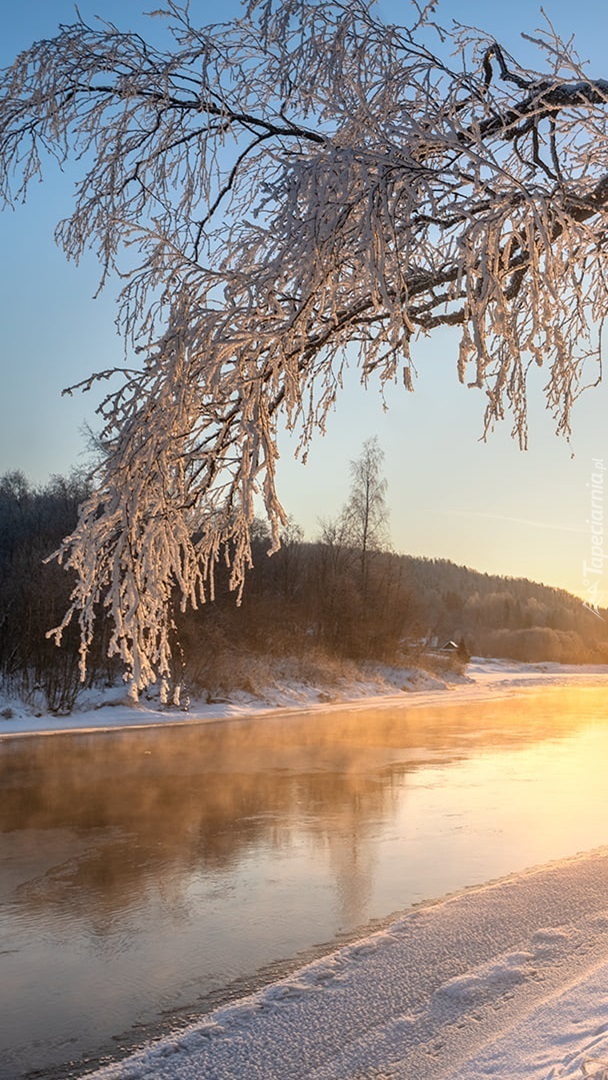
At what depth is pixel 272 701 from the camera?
28.8m

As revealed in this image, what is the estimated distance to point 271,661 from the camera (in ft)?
110

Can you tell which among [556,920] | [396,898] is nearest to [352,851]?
[396,898]

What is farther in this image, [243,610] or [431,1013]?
[243,610]

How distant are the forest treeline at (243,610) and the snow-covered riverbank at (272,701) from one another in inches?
30.6

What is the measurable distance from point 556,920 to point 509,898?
0.64m

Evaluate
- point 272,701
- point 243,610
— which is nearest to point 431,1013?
point 272,701

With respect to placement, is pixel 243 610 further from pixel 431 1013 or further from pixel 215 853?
pixel 431 1013

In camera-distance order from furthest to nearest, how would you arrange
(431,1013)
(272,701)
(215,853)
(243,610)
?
1. (243,610)
2. (272,701)
3. (215,853)
4. (431,1013)

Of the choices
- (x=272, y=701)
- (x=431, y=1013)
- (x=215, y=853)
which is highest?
(x=272, y=701)

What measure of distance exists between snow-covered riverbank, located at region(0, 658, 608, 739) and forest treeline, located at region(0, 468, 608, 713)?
0.78 m

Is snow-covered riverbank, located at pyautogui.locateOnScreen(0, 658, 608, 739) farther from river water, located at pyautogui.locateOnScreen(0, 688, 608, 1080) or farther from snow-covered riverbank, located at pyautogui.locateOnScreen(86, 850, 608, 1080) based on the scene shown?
snow-covered riverbank, located at pyautogui.locateOnScreen(86, 850, 608, 1080)

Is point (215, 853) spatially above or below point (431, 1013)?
below

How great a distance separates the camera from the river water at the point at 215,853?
589cm

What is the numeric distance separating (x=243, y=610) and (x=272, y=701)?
5502mm
